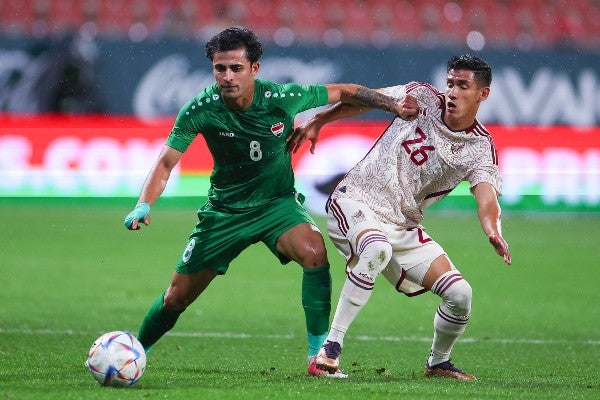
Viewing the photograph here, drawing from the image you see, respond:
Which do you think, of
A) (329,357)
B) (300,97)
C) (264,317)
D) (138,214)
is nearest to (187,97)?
(264,317)

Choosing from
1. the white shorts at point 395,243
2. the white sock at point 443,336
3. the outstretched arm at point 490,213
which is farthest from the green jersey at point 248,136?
the white sock at point 443,336

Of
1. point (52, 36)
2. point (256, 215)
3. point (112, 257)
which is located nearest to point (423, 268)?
point (256, 215)

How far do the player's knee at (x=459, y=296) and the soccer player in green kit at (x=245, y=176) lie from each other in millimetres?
693

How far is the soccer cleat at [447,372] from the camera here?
6699mm

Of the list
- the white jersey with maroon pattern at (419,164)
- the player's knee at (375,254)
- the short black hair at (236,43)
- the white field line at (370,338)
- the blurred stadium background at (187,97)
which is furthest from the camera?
the blurred stadium background at (187,97)

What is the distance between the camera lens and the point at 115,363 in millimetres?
5879

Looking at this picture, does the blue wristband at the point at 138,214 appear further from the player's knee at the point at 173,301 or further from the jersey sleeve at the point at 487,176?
the jersey sleeve at the point at 487,176

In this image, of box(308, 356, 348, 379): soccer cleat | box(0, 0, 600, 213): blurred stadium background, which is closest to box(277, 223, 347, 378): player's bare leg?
box(308, 356, 348, 379): soccer cleat

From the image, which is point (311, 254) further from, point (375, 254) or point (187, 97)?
point (187, 97)

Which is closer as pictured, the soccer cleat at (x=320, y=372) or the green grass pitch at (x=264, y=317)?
the green grass pitch at (x=264, y=317)

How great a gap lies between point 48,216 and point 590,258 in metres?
7.41

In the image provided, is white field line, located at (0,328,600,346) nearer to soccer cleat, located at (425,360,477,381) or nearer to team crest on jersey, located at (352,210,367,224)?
soccer cleat, located at (425,360,477,381)

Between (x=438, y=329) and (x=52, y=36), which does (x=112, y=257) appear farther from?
(x=438, y=329)

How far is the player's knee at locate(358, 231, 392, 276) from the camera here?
6.36m
